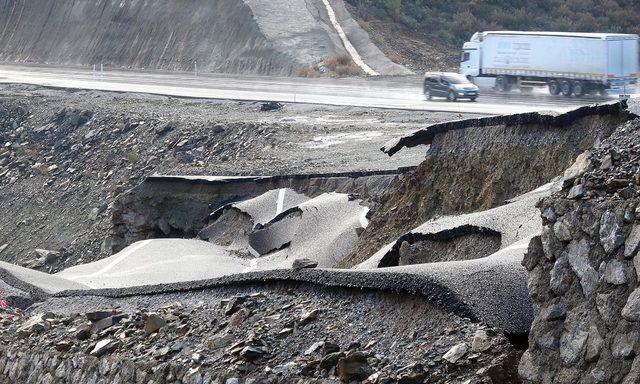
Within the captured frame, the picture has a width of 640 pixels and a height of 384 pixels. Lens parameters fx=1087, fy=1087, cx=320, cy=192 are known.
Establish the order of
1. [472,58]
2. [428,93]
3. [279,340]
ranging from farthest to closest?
[472,58]
[428,93]
[279,340]

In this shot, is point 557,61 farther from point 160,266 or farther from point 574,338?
point 574,338

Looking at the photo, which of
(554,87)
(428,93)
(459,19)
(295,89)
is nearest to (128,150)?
(295,89)

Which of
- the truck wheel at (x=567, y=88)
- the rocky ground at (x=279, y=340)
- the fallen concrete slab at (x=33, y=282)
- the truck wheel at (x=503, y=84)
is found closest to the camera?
the rocky ground at (x=279, y=340)

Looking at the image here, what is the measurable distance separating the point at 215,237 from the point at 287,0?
128 ft

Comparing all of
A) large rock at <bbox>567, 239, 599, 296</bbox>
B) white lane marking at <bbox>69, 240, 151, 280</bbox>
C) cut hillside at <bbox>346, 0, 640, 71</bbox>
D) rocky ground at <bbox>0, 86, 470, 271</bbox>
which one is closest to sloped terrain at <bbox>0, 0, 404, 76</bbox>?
cut hillside at <bbox>346, 0, 640, 71</bbox>

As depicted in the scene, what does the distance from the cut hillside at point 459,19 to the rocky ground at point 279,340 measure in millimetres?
44617

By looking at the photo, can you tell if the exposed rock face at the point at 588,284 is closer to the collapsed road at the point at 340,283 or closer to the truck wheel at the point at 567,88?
the collapsed road at the point at 340,283

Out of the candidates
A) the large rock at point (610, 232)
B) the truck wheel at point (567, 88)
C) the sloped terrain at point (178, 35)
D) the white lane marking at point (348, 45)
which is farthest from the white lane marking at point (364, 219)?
the sloped terrain at point (178, 35)

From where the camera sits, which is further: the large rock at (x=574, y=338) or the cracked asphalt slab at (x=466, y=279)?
the cracked asphalt slab at (x=466, y=279)

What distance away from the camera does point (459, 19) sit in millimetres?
59719

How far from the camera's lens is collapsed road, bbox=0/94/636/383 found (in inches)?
300

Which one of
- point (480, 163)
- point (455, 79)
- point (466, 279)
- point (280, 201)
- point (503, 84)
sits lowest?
point (280, 201)

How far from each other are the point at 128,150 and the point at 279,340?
2694cm

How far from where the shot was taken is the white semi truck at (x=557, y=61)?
4200cm
